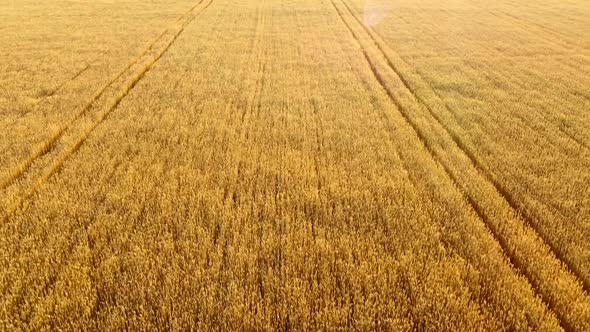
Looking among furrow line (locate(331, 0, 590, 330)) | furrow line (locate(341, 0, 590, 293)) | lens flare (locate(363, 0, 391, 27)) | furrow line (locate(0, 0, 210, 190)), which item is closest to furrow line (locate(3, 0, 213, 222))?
furrow line (locate(0, 0, 210, 190))

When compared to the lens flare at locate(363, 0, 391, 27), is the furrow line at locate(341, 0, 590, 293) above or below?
below

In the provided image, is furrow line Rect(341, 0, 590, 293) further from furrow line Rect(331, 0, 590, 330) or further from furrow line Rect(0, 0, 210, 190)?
furrow line Rect(0, 0, 210, 190)

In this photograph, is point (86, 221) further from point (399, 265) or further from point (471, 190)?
point (471, 190)

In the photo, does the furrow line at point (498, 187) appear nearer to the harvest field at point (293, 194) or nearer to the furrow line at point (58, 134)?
the harvest field at point (293, 194)

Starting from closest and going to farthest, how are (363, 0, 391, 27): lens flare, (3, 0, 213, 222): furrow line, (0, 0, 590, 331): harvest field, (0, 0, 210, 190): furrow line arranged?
(0, 0, 590, 331): harvest field → (3, 0, 213, 222): furrow line → (0, 0, 210, 190): furrow line → (363, 0, 391, 27): lens flare

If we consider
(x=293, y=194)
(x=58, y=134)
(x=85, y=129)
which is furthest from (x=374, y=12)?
(x=293, y=194)
